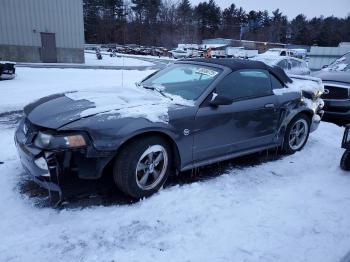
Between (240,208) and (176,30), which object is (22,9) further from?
(176,30)

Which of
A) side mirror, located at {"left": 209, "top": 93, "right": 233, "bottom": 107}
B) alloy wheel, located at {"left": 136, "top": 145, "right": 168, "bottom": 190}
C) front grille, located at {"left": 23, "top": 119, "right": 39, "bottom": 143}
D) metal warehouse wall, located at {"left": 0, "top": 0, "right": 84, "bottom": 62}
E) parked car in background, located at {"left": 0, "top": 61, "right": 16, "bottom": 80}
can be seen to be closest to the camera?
front grille, located at {"left": 23, "top": 119, "right": 39, "bottom": 143}

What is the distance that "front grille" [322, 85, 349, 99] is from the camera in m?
7.46

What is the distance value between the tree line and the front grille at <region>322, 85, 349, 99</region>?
6469 cm

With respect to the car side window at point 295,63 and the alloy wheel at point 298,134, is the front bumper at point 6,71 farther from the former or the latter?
the car side window at point 295,63

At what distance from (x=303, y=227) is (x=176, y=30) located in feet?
250

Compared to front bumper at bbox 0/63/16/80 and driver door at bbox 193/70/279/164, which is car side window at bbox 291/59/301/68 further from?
front bumper at bbox 0/63/16/80

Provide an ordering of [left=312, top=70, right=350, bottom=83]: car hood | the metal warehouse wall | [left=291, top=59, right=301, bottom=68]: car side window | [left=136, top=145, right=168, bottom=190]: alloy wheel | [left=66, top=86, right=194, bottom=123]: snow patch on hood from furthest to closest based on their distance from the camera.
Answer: the metal warehouse wall → [left=291, top=59, right=301, bottom=68]: car side window → [left=312, top=70, right=350, bottom=83]: car hood → [left=136, top=145, right=168, bottom=190]: alloy wheel → [left=66, top=86, right=194, bottom=123]: snow patch on hood

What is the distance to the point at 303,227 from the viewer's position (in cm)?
326

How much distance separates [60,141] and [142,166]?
0.90m

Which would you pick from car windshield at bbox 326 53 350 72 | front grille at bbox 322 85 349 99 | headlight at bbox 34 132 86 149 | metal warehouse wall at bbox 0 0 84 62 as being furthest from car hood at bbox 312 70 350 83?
metal warehouse wall at bbox 0 0 84 62

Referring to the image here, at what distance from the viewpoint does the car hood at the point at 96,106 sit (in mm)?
3307

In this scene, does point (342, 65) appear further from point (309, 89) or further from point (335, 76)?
point (309, 89)

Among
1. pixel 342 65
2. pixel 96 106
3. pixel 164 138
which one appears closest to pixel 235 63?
pixel 164 138

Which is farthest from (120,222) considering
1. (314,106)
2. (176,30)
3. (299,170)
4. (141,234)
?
(176,30)
